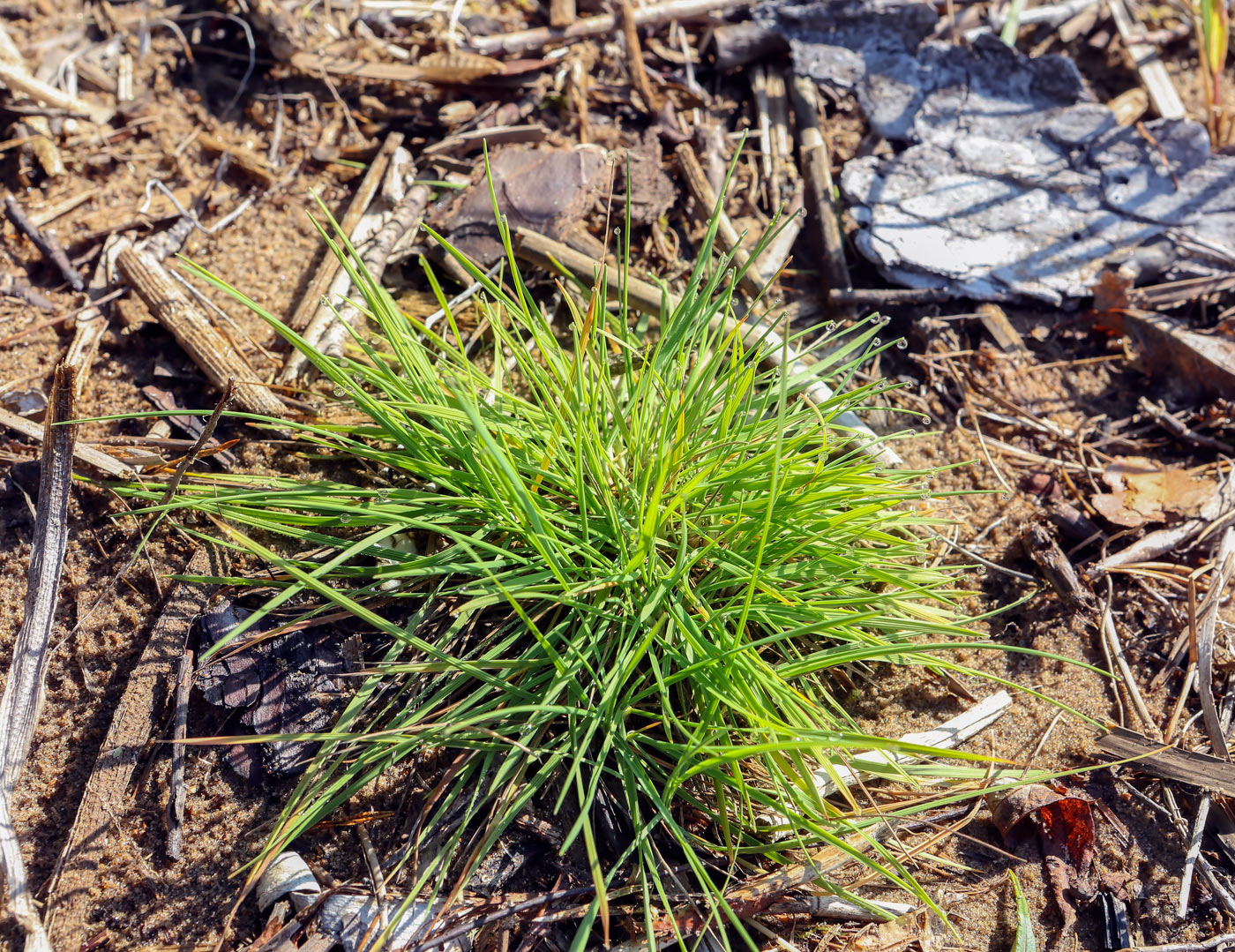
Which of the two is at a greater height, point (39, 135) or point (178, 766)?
point (39, 135)

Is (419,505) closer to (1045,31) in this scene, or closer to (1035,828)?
(1035,828)

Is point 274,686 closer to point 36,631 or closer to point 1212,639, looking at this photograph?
point 36,631

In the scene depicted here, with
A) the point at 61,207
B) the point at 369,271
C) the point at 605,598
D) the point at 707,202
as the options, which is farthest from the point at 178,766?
the point at 707,202

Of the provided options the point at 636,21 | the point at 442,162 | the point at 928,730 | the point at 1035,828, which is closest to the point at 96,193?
the point at 442,162

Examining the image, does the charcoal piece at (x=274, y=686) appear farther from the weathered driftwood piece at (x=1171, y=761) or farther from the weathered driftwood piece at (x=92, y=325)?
the weathered driftwood piece at (x=1171, y=761)

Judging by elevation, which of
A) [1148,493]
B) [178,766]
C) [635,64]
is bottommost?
[178,766]

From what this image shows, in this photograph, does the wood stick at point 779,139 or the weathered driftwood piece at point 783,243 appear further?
the wood stick at point 779,139

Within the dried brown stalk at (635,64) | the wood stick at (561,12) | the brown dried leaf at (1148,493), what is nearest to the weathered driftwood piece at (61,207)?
the wood stick at (561,12)
